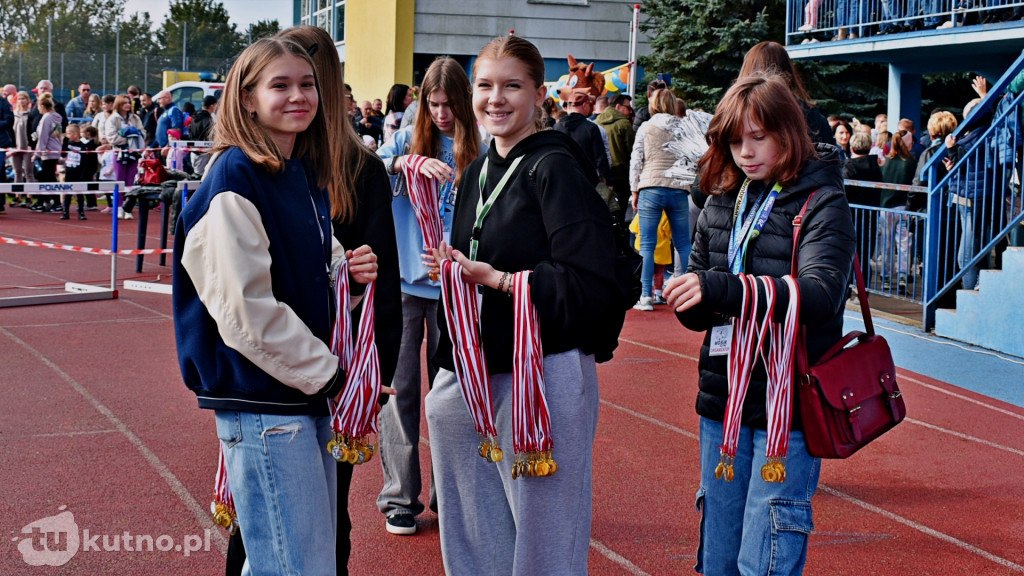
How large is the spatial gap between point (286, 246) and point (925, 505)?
3842 millimetres

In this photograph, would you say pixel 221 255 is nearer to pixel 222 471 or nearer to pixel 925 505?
pixel 222 471

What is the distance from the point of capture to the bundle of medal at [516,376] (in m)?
3.18

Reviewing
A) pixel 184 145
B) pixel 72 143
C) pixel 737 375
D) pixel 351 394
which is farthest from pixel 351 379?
pixel 72 143

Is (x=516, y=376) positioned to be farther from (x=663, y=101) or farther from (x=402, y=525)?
(x=663, y=101)

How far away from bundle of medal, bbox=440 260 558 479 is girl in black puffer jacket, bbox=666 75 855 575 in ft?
1.35

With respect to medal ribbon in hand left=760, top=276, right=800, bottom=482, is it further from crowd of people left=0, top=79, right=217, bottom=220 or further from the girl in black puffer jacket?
crowd of people left=0, top=79, right=217, bottom=220

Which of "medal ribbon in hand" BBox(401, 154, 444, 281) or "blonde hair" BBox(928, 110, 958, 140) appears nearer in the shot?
"medal ribbon in hand" BBox(401, 154, 444, 281)

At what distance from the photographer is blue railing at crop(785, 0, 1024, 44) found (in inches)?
536

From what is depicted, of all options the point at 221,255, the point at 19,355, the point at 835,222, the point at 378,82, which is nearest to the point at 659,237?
A: the point at 19,355

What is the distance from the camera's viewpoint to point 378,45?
2678 centimetres

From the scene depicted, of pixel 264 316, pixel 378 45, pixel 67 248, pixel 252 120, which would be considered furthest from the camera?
pixel 378 45

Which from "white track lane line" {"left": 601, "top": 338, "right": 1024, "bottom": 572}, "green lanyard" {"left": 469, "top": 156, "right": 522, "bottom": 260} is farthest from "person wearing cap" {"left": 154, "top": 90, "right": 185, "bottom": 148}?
"green lanyard" {"left": 469, "top": 156, "right": 522, "bottom": 260}

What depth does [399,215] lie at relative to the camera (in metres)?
4.96

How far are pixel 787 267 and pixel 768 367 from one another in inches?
12.1
